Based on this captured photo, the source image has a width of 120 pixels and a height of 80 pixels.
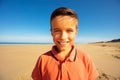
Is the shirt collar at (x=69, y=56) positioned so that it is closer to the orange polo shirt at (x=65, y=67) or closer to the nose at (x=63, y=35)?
the orange polo shirt at (x=65, y=67)

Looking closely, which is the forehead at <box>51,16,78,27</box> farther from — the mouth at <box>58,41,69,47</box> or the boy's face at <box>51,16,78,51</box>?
the mouth at <box>58,41,69,47</box>

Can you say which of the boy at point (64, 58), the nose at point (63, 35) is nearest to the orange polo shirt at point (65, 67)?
the boy at point (64, 58)

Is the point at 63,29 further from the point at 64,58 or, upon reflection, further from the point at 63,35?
the point at 64,58

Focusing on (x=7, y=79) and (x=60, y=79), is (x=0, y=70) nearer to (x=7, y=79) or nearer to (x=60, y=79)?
(x=7, y=79)

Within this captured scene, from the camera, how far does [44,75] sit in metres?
1.00

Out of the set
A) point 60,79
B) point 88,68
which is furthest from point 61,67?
point 88,68

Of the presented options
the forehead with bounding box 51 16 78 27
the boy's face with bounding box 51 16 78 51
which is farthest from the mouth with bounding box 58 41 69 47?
the forehead with bounding box 51 16 78 27

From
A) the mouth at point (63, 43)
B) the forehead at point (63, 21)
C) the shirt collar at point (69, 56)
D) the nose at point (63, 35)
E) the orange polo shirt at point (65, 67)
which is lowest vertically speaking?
the orange polo shirt at point (65, 67)

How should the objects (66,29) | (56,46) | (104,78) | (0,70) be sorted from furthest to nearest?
(0,70) < (104,78) < (56,46) < (66,29)

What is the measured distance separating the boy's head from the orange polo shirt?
9cm

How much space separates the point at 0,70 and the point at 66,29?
2134mm

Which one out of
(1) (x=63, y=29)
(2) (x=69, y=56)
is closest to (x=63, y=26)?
(1) (x=63, y=29)

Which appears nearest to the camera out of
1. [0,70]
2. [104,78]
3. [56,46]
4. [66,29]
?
[66,29]

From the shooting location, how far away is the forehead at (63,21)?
943mm
